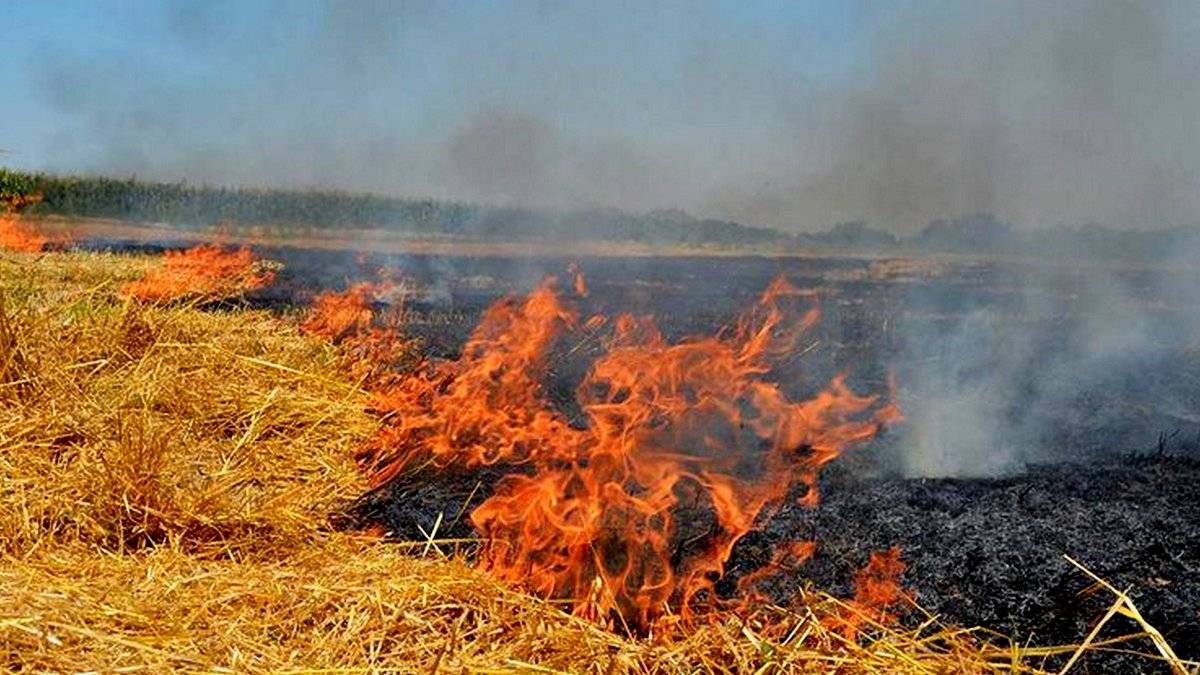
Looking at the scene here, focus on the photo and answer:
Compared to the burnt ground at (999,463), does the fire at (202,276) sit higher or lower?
higher

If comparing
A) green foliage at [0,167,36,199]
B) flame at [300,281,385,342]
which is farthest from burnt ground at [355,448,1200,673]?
green foliage at [0,167,36,199]

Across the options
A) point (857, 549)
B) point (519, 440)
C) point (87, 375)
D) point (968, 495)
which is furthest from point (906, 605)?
point (87, 375)

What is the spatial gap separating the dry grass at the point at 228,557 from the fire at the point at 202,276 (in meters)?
3.26

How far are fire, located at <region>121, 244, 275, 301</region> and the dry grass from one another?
326cm

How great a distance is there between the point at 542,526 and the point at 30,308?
14.6ft

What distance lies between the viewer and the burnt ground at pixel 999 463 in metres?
3.60

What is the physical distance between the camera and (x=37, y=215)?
3134 centimetres

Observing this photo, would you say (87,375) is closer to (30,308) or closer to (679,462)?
(30,308)

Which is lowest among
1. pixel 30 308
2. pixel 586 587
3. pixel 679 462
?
pixel 586 587

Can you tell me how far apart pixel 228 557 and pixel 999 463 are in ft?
13.6

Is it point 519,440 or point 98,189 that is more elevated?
point 98,189

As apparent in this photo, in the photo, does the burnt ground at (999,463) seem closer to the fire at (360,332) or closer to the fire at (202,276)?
the fire at (360,332)

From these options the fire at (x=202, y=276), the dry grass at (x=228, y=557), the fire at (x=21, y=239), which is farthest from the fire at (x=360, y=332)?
the fire at (x=21, y=239)

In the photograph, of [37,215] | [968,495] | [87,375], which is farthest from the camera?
[37,215]
